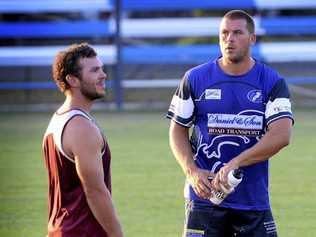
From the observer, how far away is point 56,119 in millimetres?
5621

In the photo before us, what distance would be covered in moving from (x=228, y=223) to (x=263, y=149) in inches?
23.1

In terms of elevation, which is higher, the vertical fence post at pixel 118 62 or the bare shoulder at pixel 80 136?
the bare shoulder at pixel 80 136

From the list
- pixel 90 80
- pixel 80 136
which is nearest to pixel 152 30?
pixel 90 80

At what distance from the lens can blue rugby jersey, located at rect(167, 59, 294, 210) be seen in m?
6.52

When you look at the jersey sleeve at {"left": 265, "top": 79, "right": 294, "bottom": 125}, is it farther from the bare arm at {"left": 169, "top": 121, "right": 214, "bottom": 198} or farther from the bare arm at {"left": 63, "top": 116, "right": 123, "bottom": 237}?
the bare arm at {"left": 63, "top": 116, "right": 123, "bottom": 237}

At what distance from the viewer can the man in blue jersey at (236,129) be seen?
6504mm

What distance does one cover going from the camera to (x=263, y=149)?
6344 millimetres

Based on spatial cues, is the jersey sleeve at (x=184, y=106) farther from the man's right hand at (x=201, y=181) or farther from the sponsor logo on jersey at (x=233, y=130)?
the man's right hand at (x=201, y=181)

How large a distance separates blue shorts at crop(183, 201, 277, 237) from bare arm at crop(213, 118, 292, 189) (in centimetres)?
29

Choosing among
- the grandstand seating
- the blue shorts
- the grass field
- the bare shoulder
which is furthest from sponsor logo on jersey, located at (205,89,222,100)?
the grandstand seating

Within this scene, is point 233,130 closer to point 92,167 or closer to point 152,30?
point 92,167

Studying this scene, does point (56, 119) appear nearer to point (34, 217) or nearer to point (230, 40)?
point (230, 40)

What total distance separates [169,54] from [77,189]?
18.2 m

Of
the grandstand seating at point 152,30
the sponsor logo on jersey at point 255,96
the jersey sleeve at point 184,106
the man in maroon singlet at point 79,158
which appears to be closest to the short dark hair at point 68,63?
the man in maroon singlet at point 79,158
